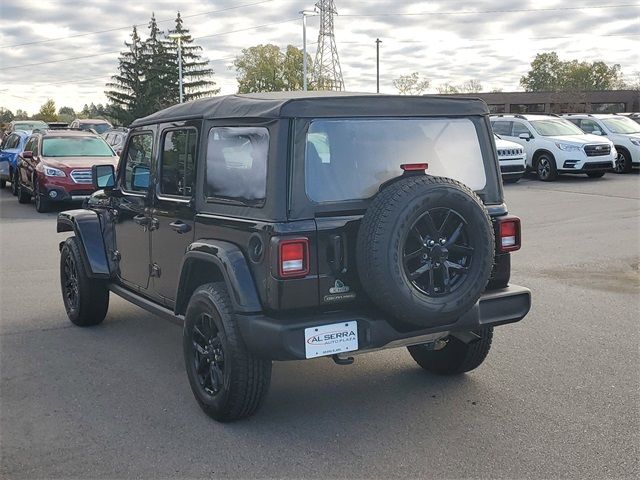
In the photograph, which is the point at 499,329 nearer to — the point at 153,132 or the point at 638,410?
the point at 638,410

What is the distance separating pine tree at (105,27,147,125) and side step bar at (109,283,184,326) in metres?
75.4

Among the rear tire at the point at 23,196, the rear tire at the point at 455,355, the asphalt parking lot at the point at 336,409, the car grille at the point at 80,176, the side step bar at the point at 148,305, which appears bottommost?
the asphalt parking lot at the point at 336,409

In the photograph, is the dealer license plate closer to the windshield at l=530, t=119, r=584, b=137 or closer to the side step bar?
the side step bar

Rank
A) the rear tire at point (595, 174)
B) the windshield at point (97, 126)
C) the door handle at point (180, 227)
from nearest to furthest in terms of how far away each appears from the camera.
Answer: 1. the door handle at point (180, 227)
2. the rear tire at point (595, 174)
3. the windshield at point (97, 126)

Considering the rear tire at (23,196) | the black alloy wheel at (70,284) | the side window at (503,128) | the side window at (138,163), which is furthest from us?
the side window at (503,128)

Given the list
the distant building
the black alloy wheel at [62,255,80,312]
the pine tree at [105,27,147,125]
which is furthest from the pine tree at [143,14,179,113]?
the black alloy wheel at [62,255,80,312]

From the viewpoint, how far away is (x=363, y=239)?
386 centimetres

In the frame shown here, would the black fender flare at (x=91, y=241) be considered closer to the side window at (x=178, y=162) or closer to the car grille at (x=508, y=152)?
the side window at (x=178, y=162)

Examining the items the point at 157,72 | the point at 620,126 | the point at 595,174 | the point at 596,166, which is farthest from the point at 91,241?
the point at 157,72

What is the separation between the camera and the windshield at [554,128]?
68.6 feet

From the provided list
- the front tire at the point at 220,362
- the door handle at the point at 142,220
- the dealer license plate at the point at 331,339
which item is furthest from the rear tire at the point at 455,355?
the door handle at the point at 142,220

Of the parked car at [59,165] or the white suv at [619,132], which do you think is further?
the white suv at [619,132]

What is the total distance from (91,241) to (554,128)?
17.6m

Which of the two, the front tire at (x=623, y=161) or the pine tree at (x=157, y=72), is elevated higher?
the pine tree at (x=157, y=72)
